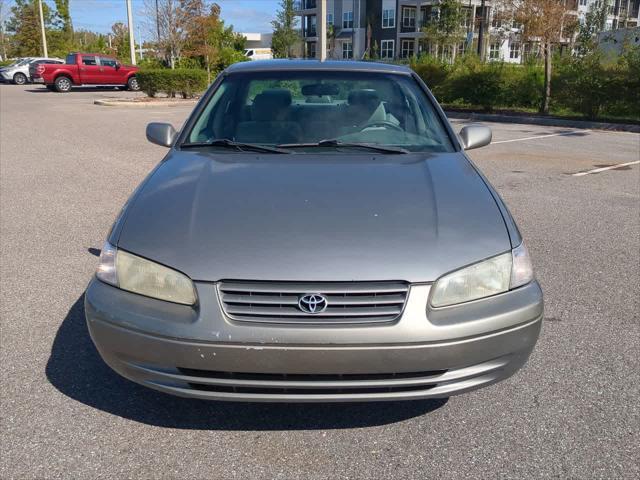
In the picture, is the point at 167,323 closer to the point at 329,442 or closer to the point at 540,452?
the point at 329,442

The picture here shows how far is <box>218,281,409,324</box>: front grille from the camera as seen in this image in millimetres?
2297

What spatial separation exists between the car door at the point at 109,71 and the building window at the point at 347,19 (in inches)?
1574

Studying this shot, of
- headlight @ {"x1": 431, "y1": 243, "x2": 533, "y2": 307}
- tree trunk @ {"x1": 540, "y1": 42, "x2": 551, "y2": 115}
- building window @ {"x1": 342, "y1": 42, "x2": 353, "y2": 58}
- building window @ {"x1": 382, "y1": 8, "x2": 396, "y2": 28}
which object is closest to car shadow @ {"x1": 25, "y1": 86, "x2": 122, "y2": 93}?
tree trunk @ {"x1": 540, "y1": 42, "x2": 551, "y2": 115}

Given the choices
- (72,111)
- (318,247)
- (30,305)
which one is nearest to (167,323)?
(318,247)

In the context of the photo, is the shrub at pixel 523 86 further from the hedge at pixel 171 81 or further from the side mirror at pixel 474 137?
the side mirror at pixel 474 137

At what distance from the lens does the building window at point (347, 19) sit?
66.2 meters

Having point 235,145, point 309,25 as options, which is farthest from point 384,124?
point 309,25

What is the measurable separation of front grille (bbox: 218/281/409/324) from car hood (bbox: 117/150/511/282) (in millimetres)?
38

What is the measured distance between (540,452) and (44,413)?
7.34 ft

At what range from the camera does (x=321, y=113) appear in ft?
12.5

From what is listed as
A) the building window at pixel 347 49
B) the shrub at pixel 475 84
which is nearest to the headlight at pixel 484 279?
the shrub at pixel 475 84

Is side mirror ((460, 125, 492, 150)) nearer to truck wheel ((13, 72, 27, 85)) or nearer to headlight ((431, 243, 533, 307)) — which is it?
headlight ((431, 243, 533, 307))

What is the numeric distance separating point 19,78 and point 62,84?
9.60 metres

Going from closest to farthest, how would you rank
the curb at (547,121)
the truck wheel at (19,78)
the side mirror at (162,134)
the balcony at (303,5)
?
A: the side mirror at (162,134) < the curb at (547,121) < the truck wheel at (19,78) < the balcony at (303,5)
